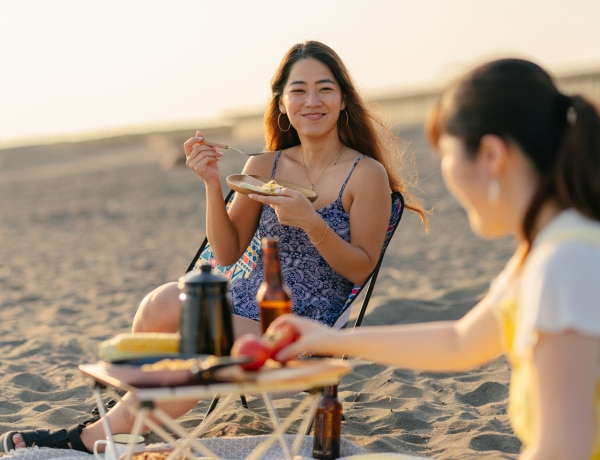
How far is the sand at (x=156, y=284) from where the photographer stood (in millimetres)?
4051

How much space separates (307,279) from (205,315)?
60.6 inches

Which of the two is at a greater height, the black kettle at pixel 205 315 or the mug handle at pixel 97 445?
the black kettle at pixel 205 315

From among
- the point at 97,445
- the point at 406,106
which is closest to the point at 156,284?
the point at 97,445

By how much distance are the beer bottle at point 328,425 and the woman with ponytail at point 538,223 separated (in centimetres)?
121

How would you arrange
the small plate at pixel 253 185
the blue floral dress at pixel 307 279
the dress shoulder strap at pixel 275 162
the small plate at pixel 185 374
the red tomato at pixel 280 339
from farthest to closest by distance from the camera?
the dress shoulder strap at pixel 275 162
the blue floral dress at pixel 307 279
the small plate at pixel 253 185
the red tomato at pixel 280 339
the small plate at pixel 185 374

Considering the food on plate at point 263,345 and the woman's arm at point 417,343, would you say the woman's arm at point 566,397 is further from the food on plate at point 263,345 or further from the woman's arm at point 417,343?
the food on plate at point 263,345

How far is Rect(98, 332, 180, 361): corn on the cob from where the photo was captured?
96.0 inches

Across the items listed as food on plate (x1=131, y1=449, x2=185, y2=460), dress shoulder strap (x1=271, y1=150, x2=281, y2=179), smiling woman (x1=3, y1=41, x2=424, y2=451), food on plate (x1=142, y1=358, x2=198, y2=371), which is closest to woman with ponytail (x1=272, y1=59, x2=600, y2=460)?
food on plate (x1=142, y1=358, x2=198, y2=371)

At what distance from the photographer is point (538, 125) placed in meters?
1.94

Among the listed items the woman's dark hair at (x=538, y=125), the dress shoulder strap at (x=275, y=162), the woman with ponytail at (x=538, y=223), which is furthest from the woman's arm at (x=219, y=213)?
the woman's dark hair at (x=538, y=125)

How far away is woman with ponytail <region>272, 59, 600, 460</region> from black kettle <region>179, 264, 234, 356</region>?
70cm

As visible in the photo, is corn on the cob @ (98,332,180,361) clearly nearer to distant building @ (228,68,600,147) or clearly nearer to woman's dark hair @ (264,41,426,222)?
woman's dark hair @ (264,41,426,222)

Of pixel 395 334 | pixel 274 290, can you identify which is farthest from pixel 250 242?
pixel 395 334

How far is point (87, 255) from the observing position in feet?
35.7
